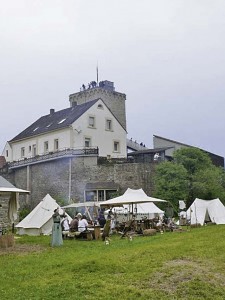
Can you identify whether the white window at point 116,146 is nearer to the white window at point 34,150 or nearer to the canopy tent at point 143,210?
the white window at point 34,150

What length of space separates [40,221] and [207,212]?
37.8 feet

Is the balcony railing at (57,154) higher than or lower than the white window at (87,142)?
lower

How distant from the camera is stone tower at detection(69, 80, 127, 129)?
55781 millimetres

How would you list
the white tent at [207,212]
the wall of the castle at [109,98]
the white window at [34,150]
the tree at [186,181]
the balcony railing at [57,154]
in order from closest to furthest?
the white tent at [207,212] < the tree at [186,181] < the balcony railing at [57,154] < the white window at [34,150] < the wall of the castle at [109,98]

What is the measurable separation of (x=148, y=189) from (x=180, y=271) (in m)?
31.7

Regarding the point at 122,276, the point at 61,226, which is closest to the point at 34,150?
the point at 61,226

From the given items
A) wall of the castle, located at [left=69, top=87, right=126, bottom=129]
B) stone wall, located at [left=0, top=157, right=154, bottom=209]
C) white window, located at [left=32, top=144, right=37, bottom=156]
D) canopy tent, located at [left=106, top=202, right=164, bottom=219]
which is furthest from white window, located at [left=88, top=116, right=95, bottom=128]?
canopy tent, located at [left=106, top=202, right=164, bottom=219]

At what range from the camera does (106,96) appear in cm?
5625

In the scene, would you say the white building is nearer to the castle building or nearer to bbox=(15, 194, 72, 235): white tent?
the castle building

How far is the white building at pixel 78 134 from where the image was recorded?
4556cm

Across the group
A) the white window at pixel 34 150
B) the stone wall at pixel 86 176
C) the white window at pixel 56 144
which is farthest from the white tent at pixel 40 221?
the white window at pixel 34 150

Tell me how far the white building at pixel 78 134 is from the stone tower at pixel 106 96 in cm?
569

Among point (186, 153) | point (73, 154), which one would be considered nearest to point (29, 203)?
point (73, 154)

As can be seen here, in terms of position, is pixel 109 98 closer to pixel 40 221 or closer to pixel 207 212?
Answer: pixel 207 212
